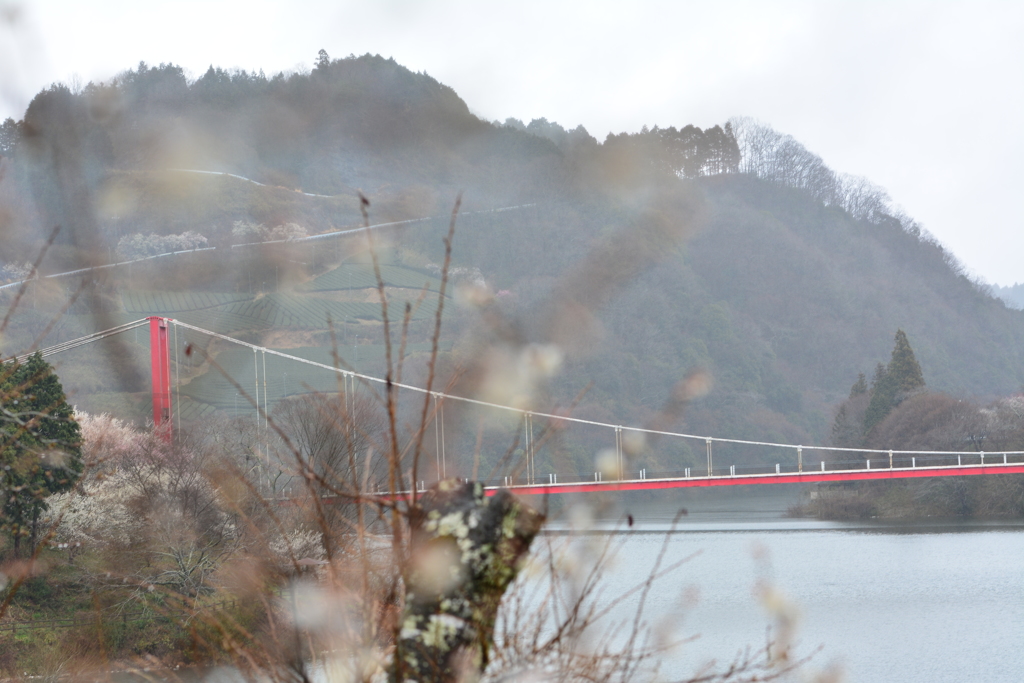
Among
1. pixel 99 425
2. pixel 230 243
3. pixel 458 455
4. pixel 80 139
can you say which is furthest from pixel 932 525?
pixel 80 139

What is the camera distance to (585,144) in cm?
6022

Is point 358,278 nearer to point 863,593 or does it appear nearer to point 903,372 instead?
point 903,372

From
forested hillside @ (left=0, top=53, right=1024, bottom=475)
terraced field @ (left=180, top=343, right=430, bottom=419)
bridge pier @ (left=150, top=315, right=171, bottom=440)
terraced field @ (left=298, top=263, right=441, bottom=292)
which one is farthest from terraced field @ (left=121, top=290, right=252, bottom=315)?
bridge pier @ (left=150, top=315, right=171, bottom=440)

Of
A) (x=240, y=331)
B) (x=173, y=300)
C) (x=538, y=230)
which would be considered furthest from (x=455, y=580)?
(x=538, y=230)

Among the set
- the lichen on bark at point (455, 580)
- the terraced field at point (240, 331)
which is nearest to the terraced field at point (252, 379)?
the terraced field at point (240, 331)

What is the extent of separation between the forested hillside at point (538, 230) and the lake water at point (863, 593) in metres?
15.4

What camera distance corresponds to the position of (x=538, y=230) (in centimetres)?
5141

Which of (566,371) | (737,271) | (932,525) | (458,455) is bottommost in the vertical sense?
(932,525)

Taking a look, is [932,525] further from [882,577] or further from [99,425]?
[99,425]

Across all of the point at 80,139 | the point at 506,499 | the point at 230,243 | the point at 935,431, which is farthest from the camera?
the point at 80,139

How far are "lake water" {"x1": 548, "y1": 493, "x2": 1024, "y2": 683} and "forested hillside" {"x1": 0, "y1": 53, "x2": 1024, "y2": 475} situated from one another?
50.4ft

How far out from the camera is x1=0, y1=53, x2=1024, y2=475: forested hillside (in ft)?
135

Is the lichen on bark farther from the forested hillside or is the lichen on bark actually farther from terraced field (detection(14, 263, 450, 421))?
the forested hillside

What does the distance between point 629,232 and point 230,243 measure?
67.5ft
